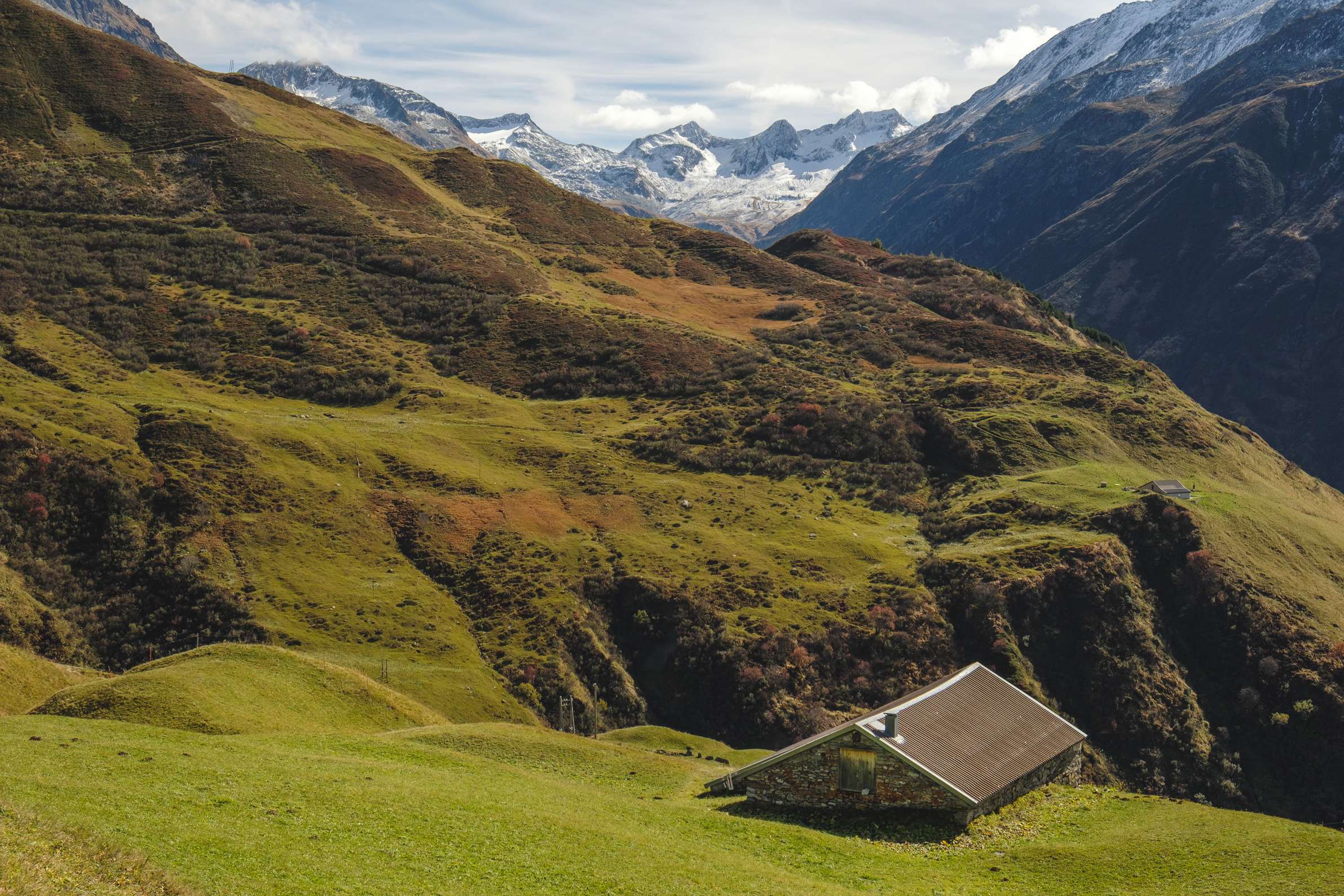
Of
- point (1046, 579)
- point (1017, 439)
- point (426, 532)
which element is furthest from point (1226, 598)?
point (426, 532)

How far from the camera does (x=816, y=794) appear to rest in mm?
35312

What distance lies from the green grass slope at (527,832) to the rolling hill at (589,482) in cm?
1455

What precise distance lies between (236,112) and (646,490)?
407 ft

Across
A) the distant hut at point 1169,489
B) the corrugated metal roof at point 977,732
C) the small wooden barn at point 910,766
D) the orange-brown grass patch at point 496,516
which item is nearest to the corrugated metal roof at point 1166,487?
the distant hut at point 1169,489

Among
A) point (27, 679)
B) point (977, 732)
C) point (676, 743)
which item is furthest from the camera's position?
point (676, 743)

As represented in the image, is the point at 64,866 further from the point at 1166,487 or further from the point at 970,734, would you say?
the point at 1166,487

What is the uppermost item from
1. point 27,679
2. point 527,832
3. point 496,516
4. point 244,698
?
point 496,516

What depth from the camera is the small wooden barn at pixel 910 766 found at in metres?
34.2

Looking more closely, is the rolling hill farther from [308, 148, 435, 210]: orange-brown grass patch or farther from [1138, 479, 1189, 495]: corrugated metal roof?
[308, 148, 435, 210]: orange-brown grass patch

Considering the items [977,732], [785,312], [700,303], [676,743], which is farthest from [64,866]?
[700,303]

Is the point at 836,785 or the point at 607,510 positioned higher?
the point at 607,510

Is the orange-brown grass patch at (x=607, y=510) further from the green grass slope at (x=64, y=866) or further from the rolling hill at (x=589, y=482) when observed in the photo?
the green grass slope at (x=64, y=866)

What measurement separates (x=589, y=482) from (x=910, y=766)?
5921 centimetres

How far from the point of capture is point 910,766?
34.1 meters
